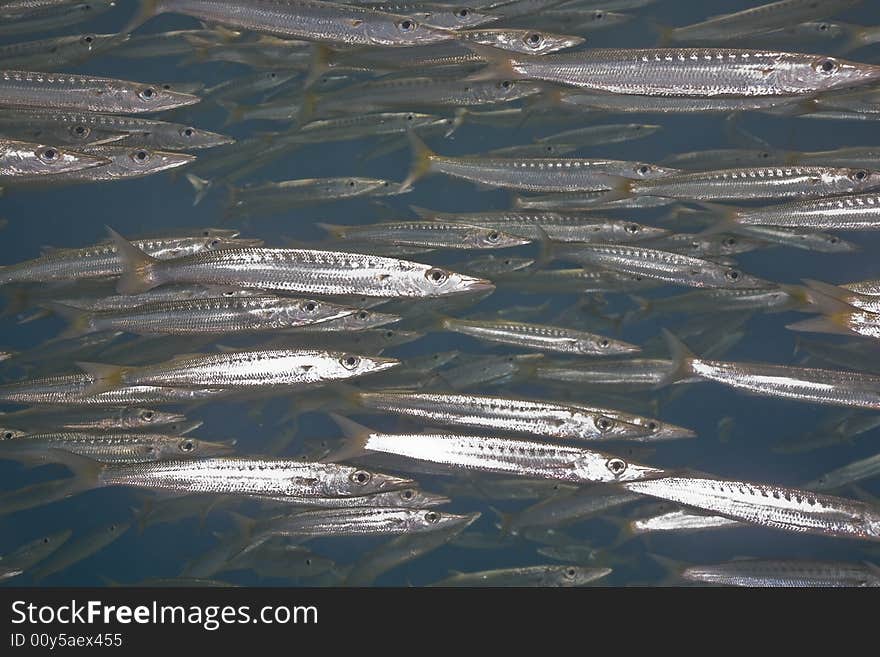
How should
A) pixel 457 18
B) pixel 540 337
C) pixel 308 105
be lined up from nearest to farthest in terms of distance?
pixel 457 18 < pixel 308 105 < pixel 540 337

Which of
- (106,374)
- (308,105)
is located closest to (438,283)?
(308,105)

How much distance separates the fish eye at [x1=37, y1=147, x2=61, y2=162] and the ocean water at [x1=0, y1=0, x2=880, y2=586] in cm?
398

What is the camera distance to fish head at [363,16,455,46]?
13.8 ft

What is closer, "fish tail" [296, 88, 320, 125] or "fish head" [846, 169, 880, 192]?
"fish head" [846, 169, 880, 192]

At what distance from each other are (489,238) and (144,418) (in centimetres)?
274

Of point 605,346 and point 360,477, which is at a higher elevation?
point 605,346

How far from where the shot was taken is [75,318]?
15.0 ft

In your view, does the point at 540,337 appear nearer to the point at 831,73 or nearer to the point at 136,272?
the point at 831,73

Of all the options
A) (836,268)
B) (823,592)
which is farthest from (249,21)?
(836,268)

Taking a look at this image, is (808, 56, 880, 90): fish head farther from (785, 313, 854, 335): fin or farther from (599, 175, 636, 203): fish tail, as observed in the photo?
(785, 313, 854, 335): fin

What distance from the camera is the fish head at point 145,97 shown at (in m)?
4.61

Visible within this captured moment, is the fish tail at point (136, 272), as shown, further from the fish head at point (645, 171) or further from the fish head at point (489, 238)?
the fish head at point (645, 171)

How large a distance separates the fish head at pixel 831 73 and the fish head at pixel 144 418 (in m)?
4.46

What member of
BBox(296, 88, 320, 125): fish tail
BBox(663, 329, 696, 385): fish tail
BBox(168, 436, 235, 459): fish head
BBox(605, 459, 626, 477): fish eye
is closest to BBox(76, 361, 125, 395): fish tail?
BBox(168, 436, 235, 459): fish head
